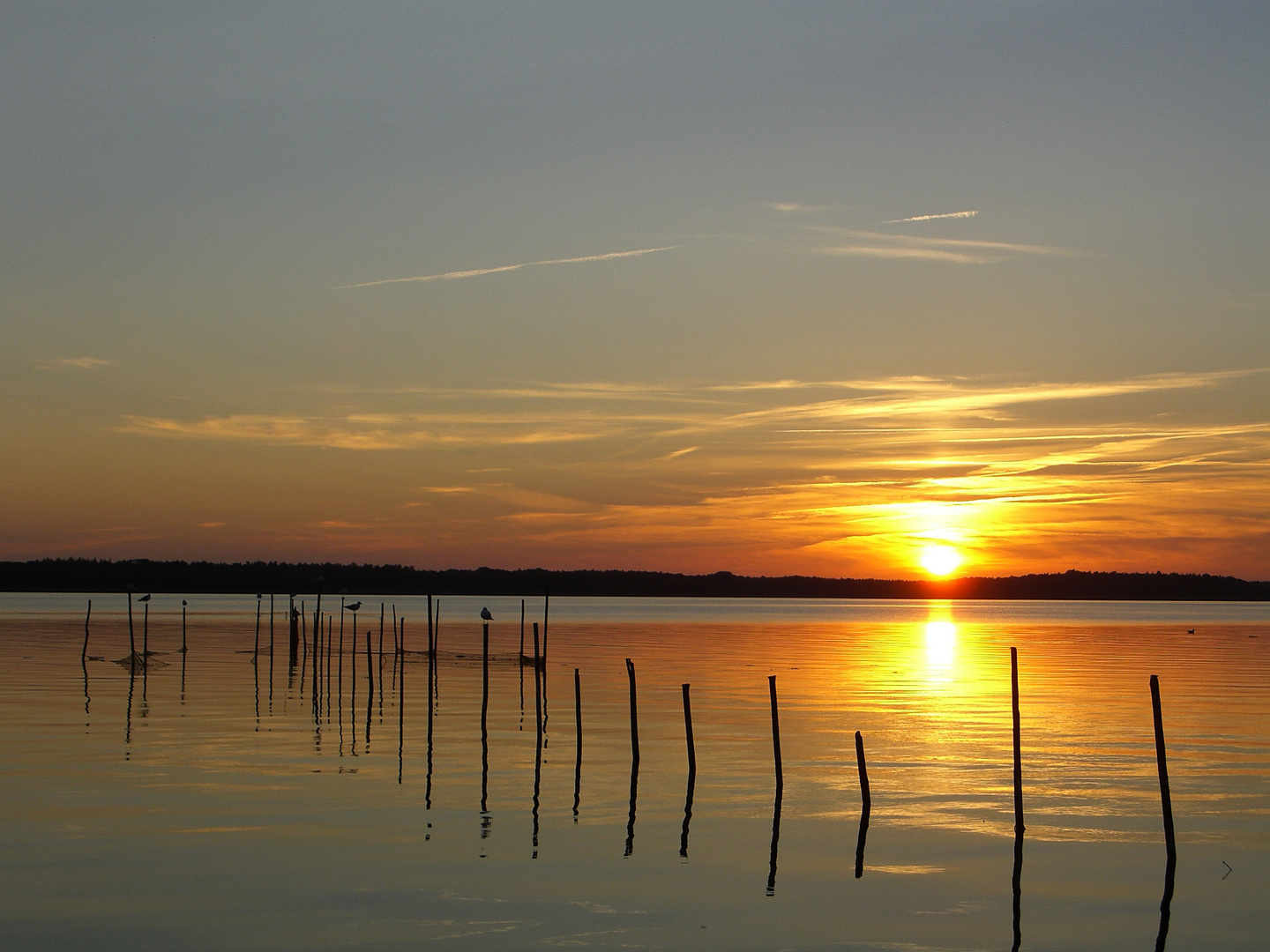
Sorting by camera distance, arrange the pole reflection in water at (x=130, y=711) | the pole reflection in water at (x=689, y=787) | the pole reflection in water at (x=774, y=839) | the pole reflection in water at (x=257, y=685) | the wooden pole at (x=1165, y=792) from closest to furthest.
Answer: the pole reflection in water at (x=774, y=839) < the wooden pole at (x=1165, y=792) < the pole reflection in water at (x=689, y=787) < the pole reflection in water at (x=130, y=711) < the pole reflection in water at (x=257, y=685)

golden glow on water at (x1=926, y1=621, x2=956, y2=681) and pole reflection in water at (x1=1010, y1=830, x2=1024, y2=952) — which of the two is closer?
pole reflection in water at (x1=1010, y1=830, x2=1024, y2=952)

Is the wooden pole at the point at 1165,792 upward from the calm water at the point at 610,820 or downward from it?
upward

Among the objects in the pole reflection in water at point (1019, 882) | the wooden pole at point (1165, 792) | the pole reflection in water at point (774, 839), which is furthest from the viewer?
→ the wooden pole at point (1165, 792)

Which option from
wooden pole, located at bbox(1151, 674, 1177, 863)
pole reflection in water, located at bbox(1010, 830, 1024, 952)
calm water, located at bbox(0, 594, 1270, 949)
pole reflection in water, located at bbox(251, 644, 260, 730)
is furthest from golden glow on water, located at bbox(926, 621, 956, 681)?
wooden pole, located at bbox(1151, 674, 1177, 863)

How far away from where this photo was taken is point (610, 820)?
23.6 metres

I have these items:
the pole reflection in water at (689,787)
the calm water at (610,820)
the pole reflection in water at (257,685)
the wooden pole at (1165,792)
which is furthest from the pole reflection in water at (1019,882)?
the pole reflection in water at (257,685)

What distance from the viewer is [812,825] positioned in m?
23.2

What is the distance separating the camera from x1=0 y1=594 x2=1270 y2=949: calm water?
1733cm

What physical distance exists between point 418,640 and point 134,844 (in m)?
60.5

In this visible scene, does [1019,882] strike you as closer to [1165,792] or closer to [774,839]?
[1165,792]

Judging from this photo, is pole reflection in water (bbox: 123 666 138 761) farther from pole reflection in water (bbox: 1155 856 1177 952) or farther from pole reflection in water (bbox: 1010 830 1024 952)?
pole reflection in water (bbox: 1155 856 1177 952)

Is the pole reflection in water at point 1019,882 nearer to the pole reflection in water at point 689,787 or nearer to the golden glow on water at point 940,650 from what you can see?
the pole reflection in water at point 689,787

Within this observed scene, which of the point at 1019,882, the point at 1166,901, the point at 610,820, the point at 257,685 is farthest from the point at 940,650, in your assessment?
the point at 1166,901

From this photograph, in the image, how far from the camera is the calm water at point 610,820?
1733 centimetres
